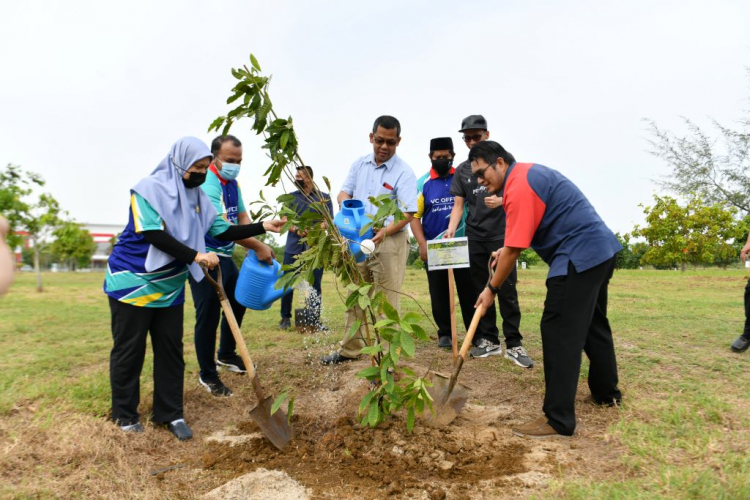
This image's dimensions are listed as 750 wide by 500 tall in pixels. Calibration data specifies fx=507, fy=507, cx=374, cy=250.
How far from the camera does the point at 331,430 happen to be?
10.3 feet

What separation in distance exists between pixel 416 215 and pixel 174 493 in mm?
3292

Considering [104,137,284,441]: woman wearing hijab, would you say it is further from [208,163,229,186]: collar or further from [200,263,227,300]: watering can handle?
[208,163,229,186]: collar

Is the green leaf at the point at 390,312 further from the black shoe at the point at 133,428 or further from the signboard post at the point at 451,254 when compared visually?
the black shoe at the point at 133,428

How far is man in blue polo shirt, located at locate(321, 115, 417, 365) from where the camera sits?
4.03m

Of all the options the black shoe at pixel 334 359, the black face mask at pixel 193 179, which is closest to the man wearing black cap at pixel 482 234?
the black shoe at pixel 334 359

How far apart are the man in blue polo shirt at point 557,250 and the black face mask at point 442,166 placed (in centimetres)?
185

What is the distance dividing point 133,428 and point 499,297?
9.47 feet

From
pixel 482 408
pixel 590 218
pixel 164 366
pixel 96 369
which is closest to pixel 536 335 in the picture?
pixel 482 408

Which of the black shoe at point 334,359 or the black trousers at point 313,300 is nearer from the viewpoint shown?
the black shoe at point 334,359

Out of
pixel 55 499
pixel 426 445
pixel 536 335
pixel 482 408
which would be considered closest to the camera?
pixel 55 499

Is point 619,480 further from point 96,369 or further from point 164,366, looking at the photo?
point 96,369

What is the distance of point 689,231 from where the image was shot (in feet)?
75.8

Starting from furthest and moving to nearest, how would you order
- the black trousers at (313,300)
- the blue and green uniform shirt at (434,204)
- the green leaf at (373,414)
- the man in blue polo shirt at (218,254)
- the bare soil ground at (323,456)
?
the black trousers at (313,300) → the blue and green uniform shirt at (434,204) → the man in blue polo shirt at (218,254) → the green leaf at (373,414) → the bare soil ground at (323,456)

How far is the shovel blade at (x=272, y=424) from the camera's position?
2994mm
